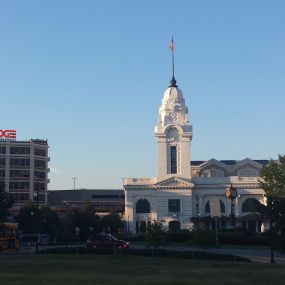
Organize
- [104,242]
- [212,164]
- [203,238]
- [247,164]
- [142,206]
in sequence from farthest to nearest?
1. [212,164]
2. [247,164]
3. [142,206]
4. [104,242]
5. [203,238]

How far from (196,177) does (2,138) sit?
49155mm

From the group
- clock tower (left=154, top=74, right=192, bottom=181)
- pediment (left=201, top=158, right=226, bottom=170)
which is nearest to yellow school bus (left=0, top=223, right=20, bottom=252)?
clock tower (left=154, top=74, right=192, bottom=181)

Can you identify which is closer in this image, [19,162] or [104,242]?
[104,242]

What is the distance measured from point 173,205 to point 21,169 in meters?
43.4

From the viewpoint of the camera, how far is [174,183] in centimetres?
11875

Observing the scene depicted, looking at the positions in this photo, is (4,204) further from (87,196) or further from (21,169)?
(87,196)

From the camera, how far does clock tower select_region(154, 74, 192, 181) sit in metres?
120

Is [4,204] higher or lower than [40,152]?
lower

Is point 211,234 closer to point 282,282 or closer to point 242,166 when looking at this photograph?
point 282,282

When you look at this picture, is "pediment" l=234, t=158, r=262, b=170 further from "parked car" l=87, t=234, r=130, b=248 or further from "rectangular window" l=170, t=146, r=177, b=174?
"parked car" l=87, t=234, r=130, b=248

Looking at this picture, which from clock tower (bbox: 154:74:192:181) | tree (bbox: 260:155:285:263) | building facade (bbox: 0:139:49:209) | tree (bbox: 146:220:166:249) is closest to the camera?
tree (bbox: 260:155:285:263)

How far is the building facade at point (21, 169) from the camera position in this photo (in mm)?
143000

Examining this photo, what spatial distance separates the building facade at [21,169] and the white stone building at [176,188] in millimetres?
32875

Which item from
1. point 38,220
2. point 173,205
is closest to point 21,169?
point 173,205
